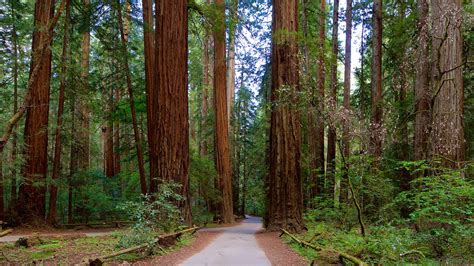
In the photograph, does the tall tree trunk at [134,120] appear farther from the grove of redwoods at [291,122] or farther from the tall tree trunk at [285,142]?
the tall tree trunk at [285,142]

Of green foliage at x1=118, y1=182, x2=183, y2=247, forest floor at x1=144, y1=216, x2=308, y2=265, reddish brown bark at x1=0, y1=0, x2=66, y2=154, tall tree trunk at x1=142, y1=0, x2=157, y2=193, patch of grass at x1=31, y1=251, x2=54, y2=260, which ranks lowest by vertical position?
forest floor at x1=144, y1=216, x2=308, y2=265

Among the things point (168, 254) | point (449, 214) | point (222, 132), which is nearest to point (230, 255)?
point (168, 254)

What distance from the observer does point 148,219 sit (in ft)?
28.9

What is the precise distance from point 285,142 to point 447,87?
5.35 m

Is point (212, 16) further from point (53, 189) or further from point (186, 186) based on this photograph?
point (53, 189)

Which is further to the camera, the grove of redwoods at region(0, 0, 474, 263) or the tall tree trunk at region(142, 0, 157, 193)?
the tall tree trunk at region(142, 0, 157, 193)

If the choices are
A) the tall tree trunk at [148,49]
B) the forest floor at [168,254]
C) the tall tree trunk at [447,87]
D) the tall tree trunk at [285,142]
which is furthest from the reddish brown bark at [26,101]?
the tall tree trunk at [148,49]

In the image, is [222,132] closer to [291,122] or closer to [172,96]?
[291,122]

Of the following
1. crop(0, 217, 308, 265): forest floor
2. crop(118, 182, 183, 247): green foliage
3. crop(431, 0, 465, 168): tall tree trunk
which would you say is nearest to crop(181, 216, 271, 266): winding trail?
crop(0, 217, 308, 265): forest floor

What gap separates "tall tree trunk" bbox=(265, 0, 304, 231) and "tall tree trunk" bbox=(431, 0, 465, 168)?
4.64 m

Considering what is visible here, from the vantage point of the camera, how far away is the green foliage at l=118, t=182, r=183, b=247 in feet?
24.7

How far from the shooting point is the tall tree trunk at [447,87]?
7766mm

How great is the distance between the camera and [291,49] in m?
12.6

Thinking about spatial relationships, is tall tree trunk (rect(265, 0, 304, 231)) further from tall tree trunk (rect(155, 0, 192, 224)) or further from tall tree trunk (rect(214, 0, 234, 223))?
tall tree trunk (rect(214, 0, 234, 223))
